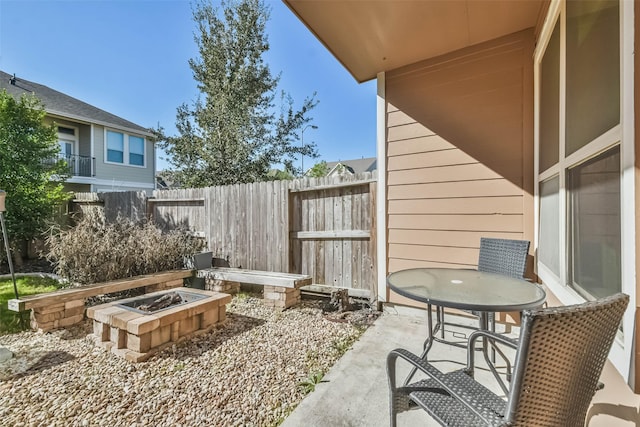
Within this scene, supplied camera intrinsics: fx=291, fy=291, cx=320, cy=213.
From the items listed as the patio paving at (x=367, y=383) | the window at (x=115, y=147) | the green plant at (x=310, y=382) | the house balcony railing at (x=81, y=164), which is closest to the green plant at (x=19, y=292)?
the green plant at (x=310, y=382)

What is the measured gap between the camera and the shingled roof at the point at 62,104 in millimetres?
9898

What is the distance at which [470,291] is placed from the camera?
1.73 m

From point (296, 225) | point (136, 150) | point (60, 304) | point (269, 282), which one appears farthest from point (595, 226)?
point (136, 150)

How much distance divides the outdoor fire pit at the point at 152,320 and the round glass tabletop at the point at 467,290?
210 centimetres

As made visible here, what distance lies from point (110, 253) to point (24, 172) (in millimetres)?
4139

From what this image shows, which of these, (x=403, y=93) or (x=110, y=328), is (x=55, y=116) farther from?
(x=403, y=93)

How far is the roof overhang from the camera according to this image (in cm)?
244

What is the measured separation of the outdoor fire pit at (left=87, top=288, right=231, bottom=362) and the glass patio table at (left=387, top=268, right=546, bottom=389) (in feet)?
6.89

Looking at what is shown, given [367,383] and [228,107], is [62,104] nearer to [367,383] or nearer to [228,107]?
[228,107]

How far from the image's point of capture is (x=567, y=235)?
186 cm

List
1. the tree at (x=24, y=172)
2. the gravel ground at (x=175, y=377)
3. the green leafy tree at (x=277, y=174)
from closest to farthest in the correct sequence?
1. the gravel ground at (x=175, y=377)
2. the tree at (x=24, y=172)
3. the green leafy tree at (x=277, y=174)

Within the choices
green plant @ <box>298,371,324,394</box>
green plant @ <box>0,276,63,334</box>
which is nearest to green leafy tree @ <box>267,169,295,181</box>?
green plant @ <box>0,276,63,334</box>

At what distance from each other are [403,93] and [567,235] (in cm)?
232

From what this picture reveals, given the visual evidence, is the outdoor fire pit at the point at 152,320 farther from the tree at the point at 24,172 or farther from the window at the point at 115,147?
the window at the point at 115,147
